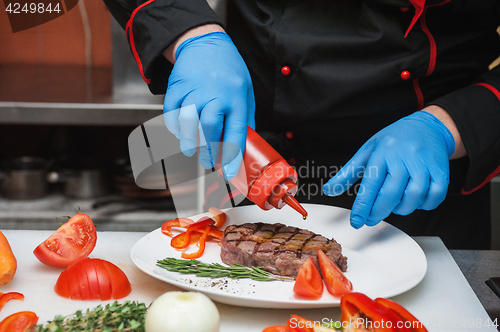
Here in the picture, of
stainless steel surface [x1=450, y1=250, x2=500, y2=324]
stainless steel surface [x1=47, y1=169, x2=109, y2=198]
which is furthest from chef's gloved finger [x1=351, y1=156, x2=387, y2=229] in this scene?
stainless steel surface [x1=47, y1=169, x2=109, y2=198]

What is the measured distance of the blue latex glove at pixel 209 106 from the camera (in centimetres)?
97

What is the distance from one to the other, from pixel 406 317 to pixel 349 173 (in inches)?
18.8

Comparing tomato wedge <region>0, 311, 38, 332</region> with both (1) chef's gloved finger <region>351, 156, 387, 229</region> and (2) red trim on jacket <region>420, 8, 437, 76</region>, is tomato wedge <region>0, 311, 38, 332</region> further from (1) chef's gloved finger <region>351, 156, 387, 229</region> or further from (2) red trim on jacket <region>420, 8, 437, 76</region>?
(2) red trim on jacket <region>420, 8, 437, 76</region>

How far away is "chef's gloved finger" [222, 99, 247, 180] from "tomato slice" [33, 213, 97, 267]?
0.35 m

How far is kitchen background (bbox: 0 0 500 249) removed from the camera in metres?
1.87

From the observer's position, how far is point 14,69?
8.15ft

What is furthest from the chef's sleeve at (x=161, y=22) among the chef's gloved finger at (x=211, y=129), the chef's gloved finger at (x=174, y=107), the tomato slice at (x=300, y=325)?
the tomato slice at (x=300, y=325)

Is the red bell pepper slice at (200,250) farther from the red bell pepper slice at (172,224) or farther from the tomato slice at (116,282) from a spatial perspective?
the tomato slice at (116,282)

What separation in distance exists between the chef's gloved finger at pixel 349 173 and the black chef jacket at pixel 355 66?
20cm

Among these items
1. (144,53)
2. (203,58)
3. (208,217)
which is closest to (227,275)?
(208,217)

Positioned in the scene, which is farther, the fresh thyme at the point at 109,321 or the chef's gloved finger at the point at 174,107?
the chef's gloved finger at the point at 174,107

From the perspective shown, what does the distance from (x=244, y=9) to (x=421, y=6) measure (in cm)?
51

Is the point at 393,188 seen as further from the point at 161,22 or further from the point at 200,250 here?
the point at 161,22

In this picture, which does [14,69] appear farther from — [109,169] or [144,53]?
[144,53]
